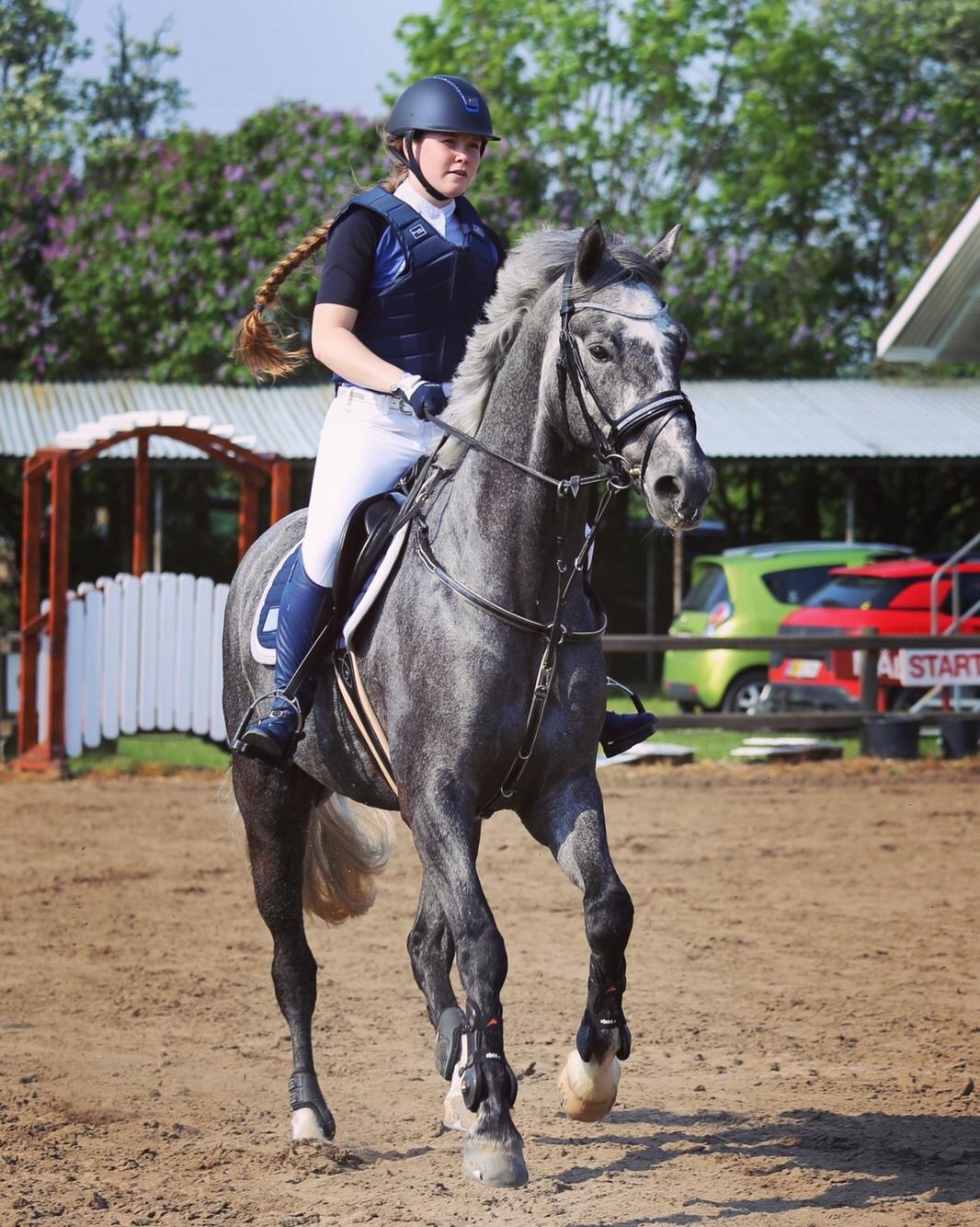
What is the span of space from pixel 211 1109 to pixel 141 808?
7.42 meters

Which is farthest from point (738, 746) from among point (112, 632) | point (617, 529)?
point (617, 529)

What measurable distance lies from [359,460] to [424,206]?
782 mm

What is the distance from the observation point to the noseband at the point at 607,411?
12.3 ft

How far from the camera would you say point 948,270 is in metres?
14.5

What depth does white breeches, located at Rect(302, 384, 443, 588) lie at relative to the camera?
484 centimetres

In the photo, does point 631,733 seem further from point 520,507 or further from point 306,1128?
point 306,1128

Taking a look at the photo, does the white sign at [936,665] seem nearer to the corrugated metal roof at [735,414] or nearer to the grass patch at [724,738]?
the grass patch at [724,738]

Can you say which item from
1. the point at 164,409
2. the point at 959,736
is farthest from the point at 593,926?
the point at 164,409

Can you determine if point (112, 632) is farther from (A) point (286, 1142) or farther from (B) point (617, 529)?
(B) point (617, 529)

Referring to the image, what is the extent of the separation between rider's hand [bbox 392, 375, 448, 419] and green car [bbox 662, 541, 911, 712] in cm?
1351

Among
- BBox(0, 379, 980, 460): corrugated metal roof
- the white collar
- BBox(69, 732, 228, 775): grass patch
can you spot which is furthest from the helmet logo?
BBox(0, 379, 980, 460): corrugated metal roof

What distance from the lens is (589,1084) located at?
169 inches

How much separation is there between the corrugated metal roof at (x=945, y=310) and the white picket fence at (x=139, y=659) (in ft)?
22.9

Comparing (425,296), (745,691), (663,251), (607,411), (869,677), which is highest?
(663,251)
